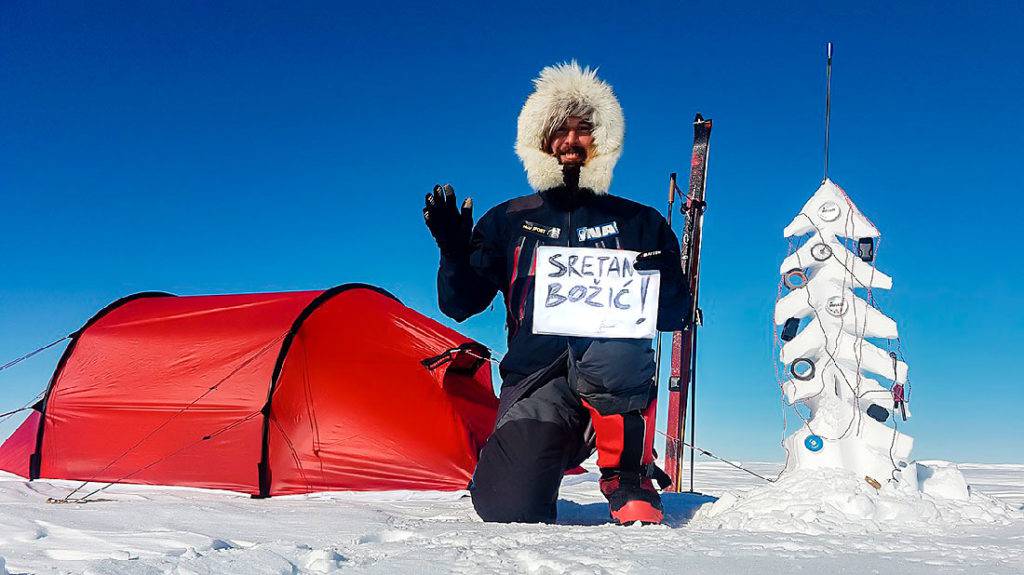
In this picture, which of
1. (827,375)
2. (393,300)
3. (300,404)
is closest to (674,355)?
(827,375)

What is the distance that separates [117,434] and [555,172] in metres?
3.29

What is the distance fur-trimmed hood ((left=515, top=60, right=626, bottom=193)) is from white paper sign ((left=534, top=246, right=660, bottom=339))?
0.43m

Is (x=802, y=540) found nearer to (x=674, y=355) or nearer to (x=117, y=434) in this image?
(x=674, y=355)

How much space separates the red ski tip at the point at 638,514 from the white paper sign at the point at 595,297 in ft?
2.17

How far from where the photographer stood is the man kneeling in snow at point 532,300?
2.91 metres

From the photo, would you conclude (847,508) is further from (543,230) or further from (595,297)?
(543,230)

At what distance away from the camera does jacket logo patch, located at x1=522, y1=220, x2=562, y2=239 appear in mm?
3096

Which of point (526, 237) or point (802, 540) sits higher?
point (526, 237)

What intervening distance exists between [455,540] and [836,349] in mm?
3040

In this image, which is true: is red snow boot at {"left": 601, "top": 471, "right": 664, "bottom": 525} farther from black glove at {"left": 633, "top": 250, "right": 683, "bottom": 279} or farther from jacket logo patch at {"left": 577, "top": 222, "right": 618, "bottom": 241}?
jacket logo patch at {"left": 577, "top": 222, "right": 618, "bottom": 241}

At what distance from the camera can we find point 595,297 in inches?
116

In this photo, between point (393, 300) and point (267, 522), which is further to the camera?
point (393, 300)

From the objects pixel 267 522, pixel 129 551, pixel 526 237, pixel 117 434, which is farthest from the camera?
pixel 117 434

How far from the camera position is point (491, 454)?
302 cm
